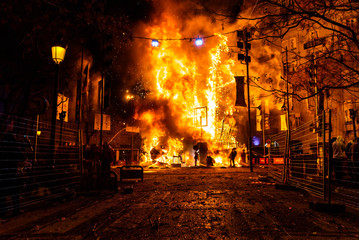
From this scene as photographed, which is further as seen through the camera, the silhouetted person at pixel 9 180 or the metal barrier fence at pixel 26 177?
the metal barrier fence at pixel 26 177

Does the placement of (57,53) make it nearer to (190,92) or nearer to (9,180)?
(9,180)

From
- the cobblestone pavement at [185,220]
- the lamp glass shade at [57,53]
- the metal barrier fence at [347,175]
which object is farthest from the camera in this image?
the lamp glass shade at [57,53]

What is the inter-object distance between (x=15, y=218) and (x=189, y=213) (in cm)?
403

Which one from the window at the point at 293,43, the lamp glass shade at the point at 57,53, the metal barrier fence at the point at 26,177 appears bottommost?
the metal barrier fence at the point at 26,177

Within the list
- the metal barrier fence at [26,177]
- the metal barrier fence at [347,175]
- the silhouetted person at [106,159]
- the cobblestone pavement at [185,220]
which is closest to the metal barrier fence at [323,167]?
the metal barrier fence at [347,175]

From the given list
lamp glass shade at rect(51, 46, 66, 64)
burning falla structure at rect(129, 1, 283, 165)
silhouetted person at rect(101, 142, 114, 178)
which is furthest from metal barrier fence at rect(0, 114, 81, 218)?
burning falla structure at rect(129, 1, 283, 165)

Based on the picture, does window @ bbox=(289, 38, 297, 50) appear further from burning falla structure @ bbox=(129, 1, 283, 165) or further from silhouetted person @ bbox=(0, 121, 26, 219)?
silhouetted person @ bbox=(0, 121, 26, 219)

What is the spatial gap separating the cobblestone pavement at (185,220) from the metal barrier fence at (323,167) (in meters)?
0.92

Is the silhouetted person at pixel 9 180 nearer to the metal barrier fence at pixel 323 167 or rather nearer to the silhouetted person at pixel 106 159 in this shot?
the silhouetted person at pixel 106 159

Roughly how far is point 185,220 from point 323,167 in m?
3.52

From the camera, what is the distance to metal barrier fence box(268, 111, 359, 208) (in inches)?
234

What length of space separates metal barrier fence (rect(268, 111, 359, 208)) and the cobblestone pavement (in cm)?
92

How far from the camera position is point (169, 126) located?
41406 mm

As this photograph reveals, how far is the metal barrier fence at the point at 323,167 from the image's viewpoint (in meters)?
5.94
